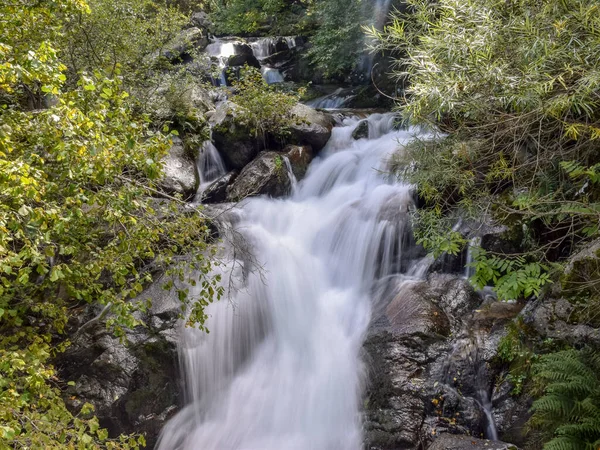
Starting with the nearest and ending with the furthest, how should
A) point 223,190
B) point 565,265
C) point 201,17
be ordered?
point 565,265 → point 223,190 → point 201,17

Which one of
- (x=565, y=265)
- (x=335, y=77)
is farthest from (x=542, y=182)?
(x=335, y=77)

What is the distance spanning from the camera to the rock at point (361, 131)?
10.9 m

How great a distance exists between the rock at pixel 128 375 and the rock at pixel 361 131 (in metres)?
6.84

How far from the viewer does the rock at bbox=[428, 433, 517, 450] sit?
4.18m

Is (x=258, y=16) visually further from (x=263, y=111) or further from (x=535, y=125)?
(x=535, y=125)

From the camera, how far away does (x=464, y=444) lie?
4.26 meters

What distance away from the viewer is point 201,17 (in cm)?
2142

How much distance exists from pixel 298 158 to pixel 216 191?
6.85 ft

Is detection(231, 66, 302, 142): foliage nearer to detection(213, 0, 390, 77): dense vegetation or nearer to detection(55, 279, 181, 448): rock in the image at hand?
detection(213, 0, 390, 77): dense vegetation

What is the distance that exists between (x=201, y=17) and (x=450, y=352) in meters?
21.2

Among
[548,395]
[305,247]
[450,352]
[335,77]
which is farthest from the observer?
[335,77]

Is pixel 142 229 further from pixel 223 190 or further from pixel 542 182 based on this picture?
pixel 223 190

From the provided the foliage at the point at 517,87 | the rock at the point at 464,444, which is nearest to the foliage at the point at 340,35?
the foliage at the point at 517,87

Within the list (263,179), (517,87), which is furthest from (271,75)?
(517,87)
